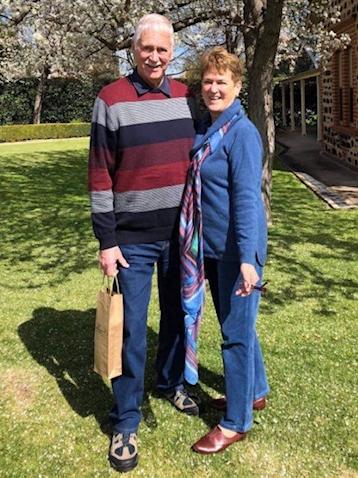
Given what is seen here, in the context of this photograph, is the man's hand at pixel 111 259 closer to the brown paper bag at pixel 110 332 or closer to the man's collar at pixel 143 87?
the brown paper bag at pixel 110 332

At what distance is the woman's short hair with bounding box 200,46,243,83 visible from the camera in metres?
2.72

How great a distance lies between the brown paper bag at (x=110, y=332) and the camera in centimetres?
287

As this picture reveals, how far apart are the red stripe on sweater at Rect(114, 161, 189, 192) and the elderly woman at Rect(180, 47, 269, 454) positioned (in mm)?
98

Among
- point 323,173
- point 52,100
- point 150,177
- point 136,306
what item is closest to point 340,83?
point 323,173

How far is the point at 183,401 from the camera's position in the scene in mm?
3516

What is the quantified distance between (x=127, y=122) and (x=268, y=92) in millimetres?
4967

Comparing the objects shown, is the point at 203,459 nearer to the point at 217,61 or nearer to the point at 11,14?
the point at 217,61

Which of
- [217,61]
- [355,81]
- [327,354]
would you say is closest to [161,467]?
[327,354]

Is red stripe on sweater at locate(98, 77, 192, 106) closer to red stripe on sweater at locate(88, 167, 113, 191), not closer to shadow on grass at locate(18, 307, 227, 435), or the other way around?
red stripe on sweater at locate(88, 167, 113, 191)

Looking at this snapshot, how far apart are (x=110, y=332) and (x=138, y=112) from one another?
110cm

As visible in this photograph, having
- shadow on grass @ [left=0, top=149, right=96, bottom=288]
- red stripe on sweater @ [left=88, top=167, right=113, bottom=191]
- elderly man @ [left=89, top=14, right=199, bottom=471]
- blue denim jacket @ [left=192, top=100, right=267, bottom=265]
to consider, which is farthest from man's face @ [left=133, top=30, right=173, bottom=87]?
shadow on grass @ [left=0, top=149, right=96, bottom=288]

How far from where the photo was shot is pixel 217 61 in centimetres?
272

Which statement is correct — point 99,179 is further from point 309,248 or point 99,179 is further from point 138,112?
point 309,248

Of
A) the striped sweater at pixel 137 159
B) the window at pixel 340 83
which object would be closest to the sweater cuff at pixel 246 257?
the striped sweater at pixel 137 159
